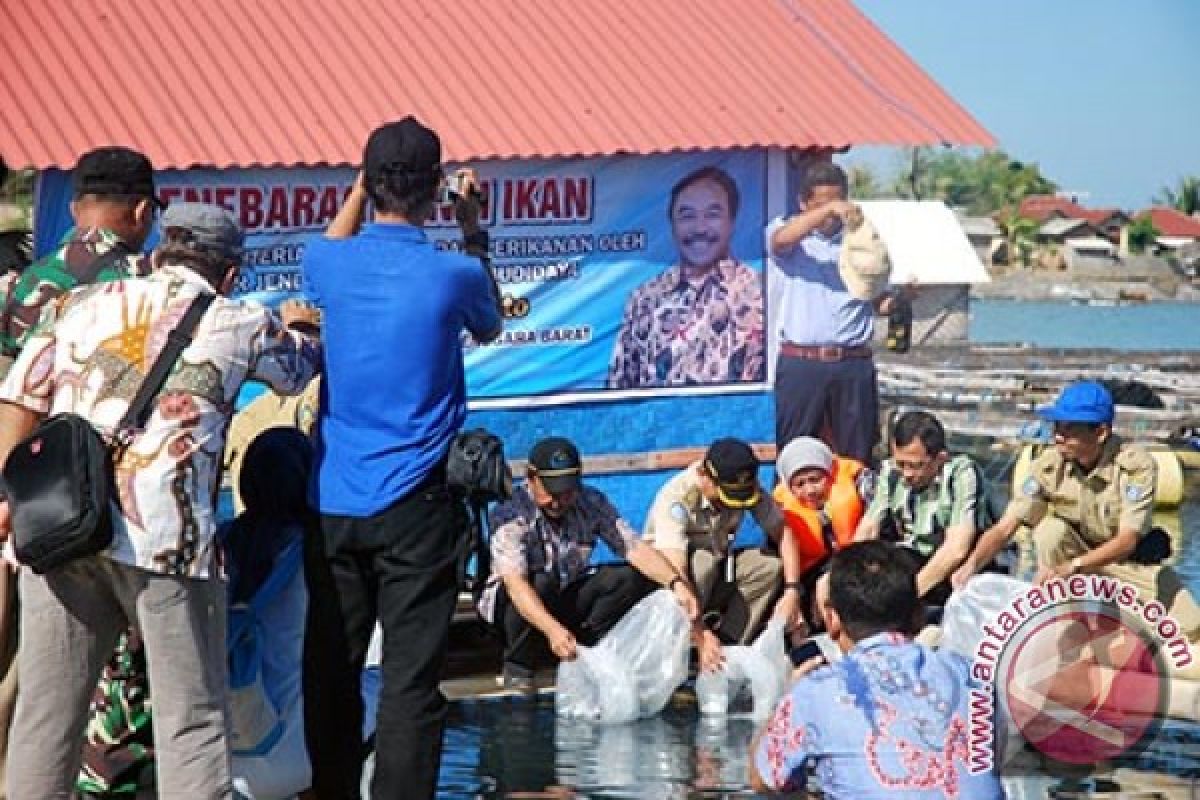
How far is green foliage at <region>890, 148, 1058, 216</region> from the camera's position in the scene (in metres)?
129

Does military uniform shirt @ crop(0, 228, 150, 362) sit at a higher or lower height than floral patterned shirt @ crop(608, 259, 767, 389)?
lower

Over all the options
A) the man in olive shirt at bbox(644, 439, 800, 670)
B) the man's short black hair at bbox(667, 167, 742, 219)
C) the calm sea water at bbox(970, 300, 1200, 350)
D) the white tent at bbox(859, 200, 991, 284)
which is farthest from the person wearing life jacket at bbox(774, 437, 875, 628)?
the white tent at bbox(859, 200, 991, 284)

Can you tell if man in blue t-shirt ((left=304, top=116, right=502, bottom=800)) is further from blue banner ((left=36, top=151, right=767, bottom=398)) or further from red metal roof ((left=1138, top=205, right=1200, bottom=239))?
red metal roof ((left=1138, top=205, right=1200, bottom=239))

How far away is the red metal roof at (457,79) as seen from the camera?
8820 millimetres

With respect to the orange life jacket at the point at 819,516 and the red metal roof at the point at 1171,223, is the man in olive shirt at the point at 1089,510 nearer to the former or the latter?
the orange life jacket at the point at 819,516

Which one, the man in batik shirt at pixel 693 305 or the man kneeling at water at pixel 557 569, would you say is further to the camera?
the man in batik shirt at pixel 693 305

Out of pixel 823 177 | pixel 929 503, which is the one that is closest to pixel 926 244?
pixel 823 177

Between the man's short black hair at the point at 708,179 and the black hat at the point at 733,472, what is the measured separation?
5.70 ft

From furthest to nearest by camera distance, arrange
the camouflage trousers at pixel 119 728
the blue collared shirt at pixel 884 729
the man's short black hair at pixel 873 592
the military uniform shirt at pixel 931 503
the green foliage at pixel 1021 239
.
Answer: the green foliage at pixel 1021 239 → the military uniform shirt at pixel 931 503 → the camouflage trousers at pixel 119 728 → the man's short black hair at pixel 873 592 → the blue collared shirt at pixel 884 729

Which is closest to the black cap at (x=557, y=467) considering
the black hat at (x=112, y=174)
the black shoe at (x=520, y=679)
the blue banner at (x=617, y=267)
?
the black shoe at (x=520, y=679)

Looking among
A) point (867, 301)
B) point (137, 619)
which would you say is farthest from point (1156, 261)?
point (137, 619)

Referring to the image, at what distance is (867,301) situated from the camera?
1088cm

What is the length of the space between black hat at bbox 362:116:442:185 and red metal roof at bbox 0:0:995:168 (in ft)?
10.7

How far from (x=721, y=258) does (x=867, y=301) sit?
0.87 metres
